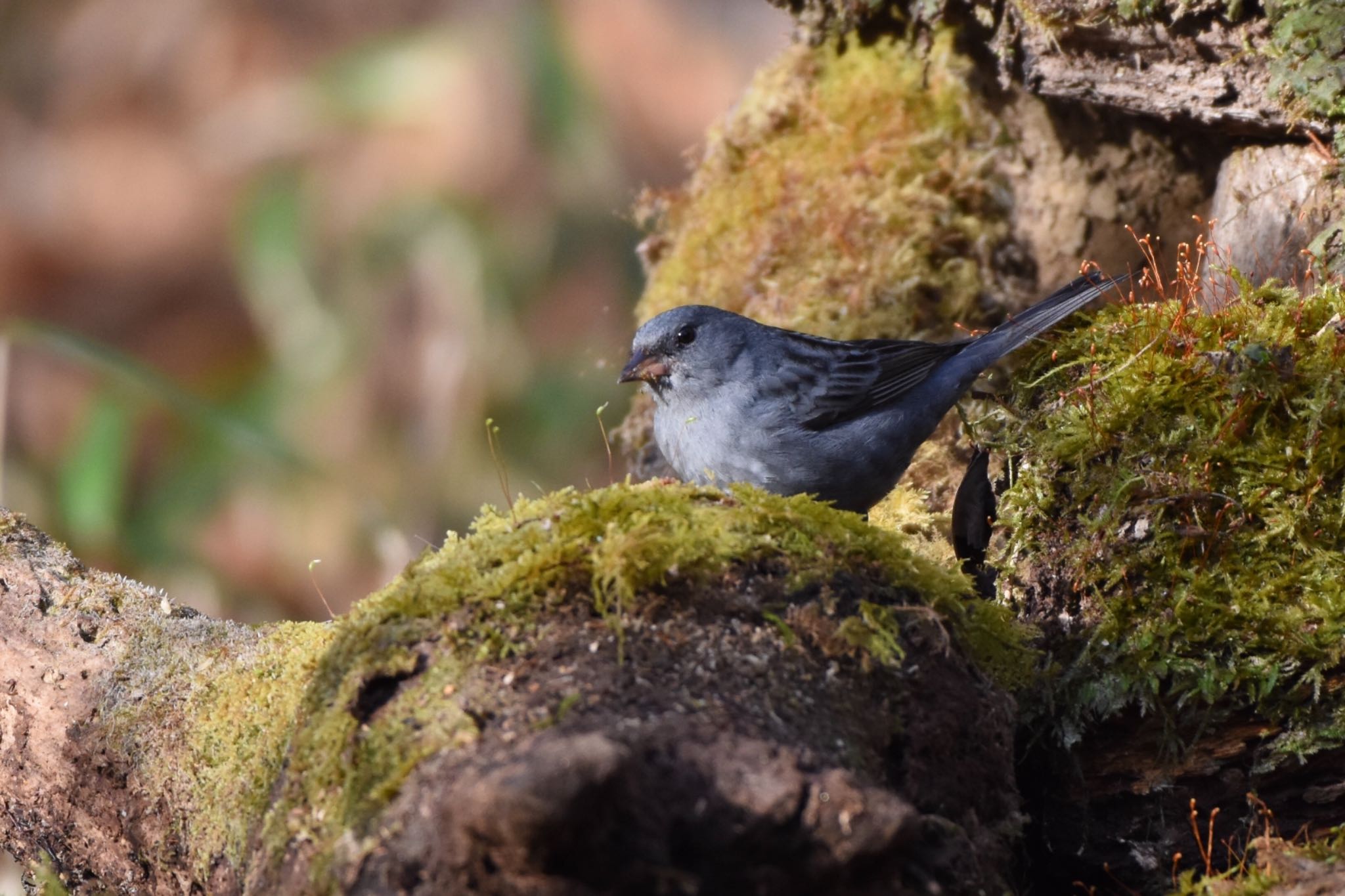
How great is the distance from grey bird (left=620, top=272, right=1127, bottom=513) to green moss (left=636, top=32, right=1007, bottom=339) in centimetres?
117

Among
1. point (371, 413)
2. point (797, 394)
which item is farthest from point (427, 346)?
point (797, 394)

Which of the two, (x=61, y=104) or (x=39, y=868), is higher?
(x=61, y=104)

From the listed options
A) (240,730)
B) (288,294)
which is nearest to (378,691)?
(240,730)

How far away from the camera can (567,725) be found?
8.04 ft

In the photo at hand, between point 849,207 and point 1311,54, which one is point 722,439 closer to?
point 849,207

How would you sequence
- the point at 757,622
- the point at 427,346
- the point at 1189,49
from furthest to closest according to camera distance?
the point at 427,346 → the point at 1189,49 → the point at 757,622

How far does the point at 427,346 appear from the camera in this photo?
9547 millimetres

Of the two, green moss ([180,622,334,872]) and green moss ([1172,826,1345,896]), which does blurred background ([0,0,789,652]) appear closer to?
green moss ([180,622,334,872])

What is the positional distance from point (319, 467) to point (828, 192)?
4284mm

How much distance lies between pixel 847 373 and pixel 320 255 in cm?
660

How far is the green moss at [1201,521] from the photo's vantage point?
3.39 m

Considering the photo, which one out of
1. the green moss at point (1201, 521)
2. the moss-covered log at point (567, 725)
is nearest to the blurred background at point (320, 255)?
the moss-covered log at point (567, 725)

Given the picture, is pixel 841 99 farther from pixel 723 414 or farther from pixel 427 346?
pixel 427 346

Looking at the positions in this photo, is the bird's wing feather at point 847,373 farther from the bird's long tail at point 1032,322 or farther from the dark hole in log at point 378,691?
the dark hole in log at point 378,691
